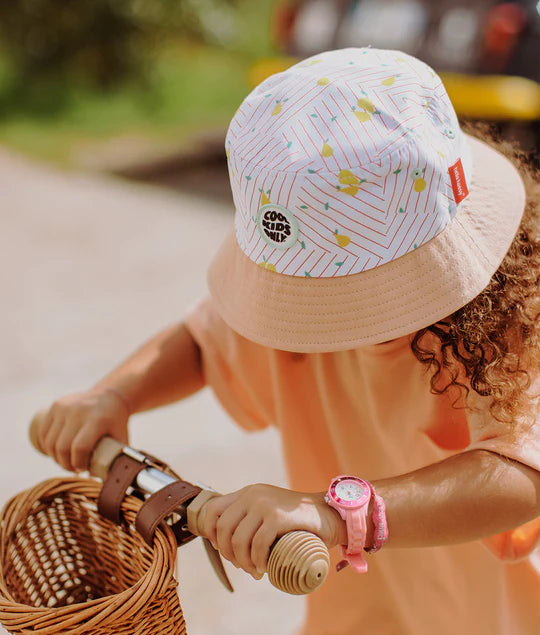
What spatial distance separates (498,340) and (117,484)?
58 centimetres

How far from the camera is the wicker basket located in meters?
1.02

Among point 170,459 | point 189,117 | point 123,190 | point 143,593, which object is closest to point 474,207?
point 143,593

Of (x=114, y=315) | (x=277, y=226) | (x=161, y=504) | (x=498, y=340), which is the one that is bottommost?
(x=114, y=315)

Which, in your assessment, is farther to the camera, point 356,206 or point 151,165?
point 151,165

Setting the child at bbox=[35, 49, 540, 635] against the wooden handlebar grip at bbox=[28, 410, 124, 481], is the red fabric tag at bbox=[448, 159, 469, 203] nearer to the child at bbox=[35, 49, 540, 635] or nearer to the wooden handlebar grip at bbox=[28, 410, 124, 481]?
the child at bbox=[35, 49, 540, 635]

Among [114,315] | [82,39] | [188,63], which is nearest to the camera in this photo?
[114,315]

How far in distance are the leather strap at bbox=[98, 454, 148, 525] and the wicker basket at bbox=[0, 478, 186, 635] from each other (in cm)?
2

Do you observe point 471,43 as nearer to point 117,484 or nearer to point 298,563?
point 117,484

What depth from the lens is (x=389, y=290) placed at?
1093mm

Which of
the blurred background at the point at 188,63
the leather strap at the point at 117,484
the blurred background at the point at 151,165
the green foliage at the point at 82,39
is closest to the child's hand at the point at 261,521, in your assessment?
the leather strap at the point at 117,484

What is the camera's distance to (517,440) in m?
1.09

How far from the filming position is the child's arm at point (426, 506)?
1021 mm

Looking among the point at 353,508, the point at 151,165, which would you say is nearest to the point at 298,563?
the point at 353,508

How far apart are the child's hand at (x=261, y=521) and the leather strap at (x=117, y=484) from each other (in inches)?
7.9
